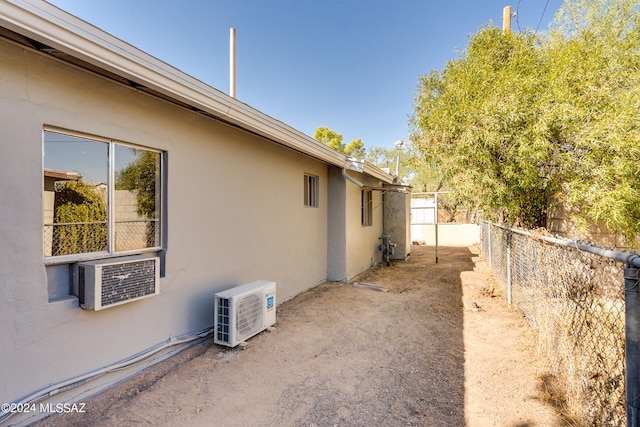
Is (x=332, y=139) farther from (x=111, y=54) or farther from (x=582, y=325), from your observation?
(x=582, y=325)

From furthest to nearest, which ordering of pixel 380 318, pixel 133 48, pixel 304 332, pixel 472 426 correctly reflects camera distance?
1. pixel 380 318
2. pixel 304 332
3. pixel 133 48
4. pixel 472 426

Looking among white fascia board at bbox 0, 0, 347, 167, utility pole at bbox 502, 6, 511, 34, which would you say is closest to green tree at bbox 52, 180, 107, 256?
white fascia board at bbox 0, 0, 347, 167

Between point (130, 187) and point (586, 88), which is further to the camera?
point (586, 88)

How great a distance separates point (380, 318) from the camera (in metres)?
4.97

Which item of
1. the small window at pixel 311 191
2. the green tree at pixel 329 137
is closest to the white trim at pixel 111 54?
the small window at pixel 311 191

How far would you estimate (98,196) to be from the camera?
9.72 ft

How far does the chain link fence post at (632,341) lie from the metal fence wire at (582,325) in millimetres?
224

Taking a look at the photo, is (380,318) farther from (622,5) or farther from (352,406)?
(622,5)

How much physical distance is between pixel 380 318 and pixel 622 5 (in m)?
8.53

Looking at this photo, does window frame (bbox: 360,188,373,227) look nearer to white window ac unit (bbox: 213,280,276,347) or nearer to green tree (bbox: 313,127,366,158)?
white window ac unit (bbox: 213,280,276,347)

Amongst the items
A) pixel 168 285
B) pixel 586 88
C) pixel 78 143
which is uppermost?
pixel 586 88

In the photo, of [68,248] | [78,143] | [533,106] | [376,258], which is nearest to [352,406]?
[68,248]

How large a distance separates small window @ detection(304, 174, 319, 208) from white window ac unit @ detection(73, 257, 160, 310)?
4.01 meters

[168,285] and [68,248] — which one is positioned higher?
[68,248]
